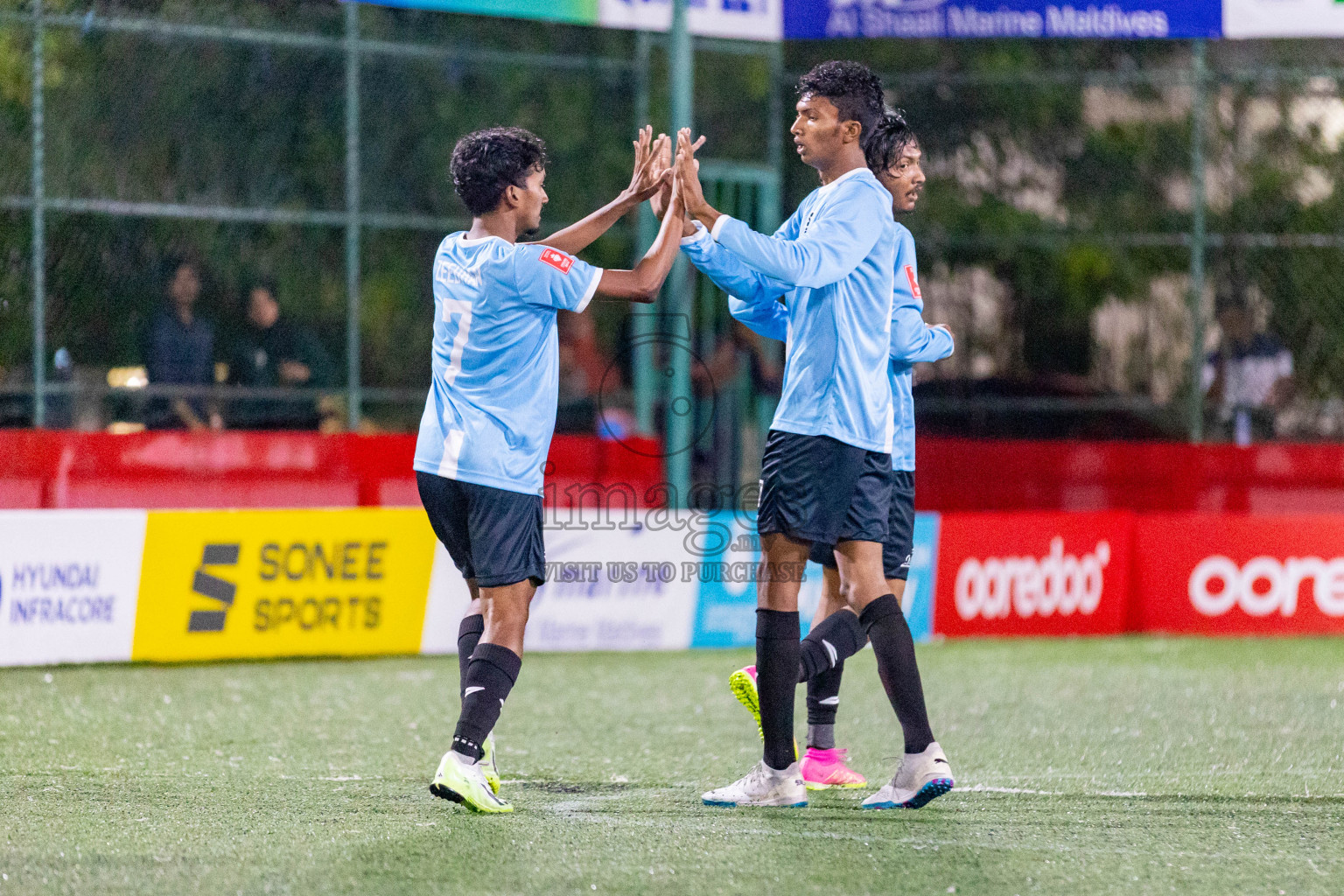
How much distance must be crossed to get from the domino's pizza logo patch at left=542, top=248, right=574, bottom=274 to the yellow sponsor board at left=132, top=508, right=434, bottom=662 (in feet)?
15.6

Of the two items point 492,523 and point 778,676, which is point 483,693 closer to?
point 492,523

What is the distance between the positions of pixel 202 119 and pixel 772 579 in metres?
7.50

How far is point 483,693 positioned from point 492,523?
461mm

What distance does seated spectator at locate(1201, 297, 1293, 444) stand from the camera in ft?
41.8

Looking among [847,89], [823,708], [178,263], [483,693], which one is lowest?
[823,708]

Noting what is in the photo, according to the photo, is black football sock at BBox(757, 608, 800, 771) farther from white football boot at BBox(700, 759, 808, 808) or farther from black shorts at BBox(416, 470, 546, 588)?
black shorts at BBox(416, 470, 546, 588)

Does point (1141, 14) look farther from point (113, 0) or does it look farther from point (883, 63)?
point (113, 0)

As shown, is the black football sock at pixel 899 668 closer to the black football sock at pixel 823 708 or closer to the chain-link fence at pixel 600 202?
the black football sock at pixel 823 708

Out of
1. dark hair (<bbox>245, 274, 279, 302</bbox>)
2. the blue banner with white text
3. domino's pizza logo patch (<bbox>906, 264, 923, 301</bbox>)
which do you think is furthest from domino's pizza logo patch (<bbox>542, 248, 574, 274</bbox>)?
the blue banner with white text

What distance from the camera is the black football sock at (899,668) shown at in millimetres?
4906

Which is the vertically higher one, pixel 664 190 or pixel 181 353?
pixel 664 190

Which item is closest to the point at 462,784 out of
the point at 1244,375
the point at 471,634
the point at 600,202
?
the point at 471,634

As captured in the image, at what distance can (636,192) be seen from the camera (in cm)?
496

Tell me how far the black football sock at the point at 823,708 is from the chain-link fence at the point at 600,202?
6.21 metres
